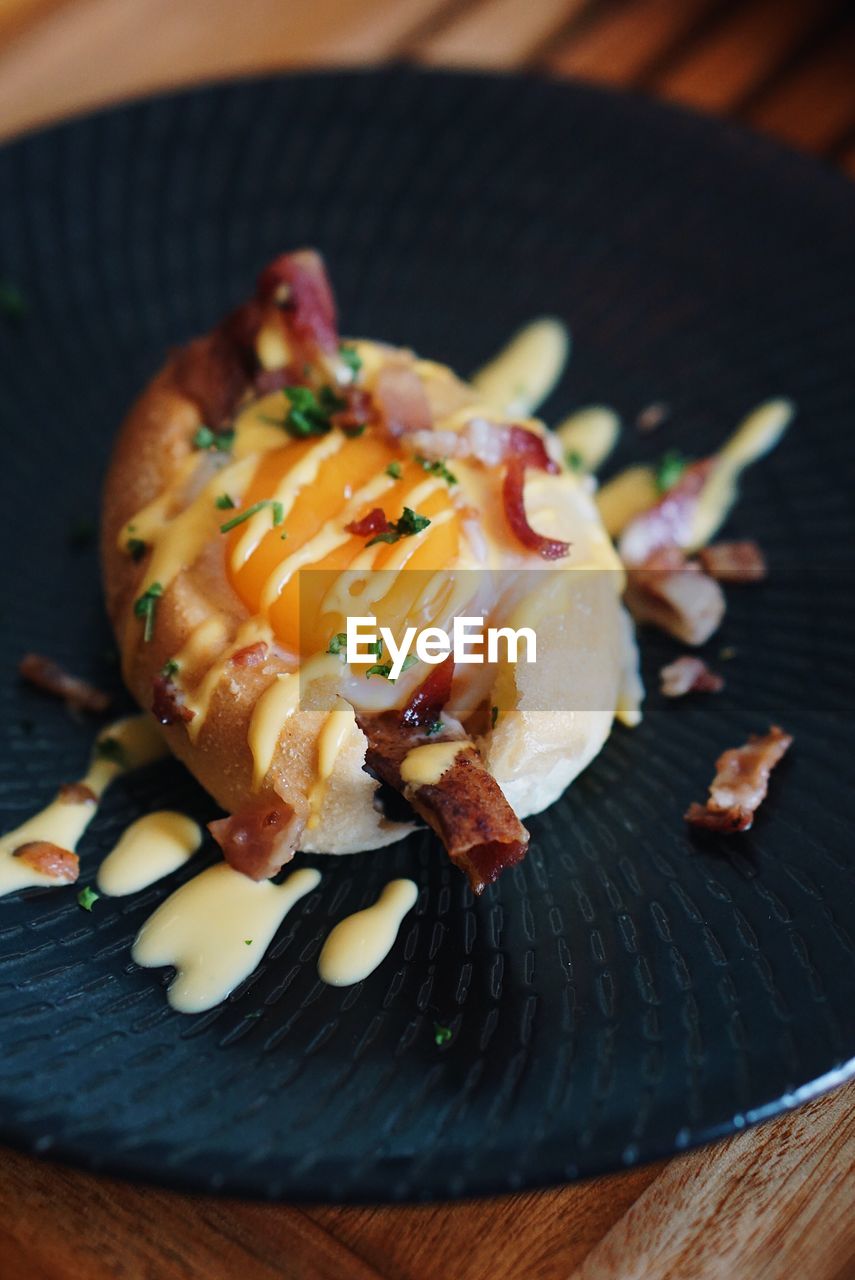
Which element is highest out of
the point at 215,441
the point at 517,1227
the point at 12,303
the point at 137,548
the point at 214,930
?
the point at 12,303

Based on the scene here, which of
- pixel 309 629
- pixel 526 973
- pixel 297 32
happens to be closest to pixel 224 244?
pixel 297 32

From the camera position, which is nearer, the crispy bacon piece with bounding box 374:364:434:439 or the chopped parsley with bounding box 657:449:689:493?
the crispy bacon piece with bounding box 374:364:434:439

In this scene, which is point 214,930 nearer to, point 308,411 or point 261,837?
point 261,837

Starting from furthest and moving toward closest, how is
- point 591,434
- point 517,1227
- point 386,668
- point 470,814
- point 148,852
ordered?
point 591,434, point 148,852, point 386,668, point 470,814, point 517,1227

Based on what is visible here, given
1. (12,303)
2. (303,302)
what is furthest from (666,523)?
(12,303)

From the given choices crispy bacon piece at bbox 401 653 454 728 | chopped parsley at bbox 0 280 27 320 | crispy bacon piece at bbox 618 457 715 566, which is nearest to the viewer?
crispy bacon piece at bbox 401 653 454 728

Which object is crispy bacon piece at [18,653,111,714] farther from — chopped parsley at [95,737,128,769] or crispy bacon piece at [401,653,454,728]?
crispy bacon piece at [401,653,454,728]

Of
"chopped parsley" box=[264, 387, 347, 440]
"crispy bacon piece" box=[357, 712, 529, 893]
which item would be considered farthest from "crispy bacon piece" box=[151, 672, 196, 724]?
"chopped parsley" box=[264, 387, 347, 440]

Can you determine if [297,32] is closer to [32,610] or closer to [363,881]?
[32,610]
